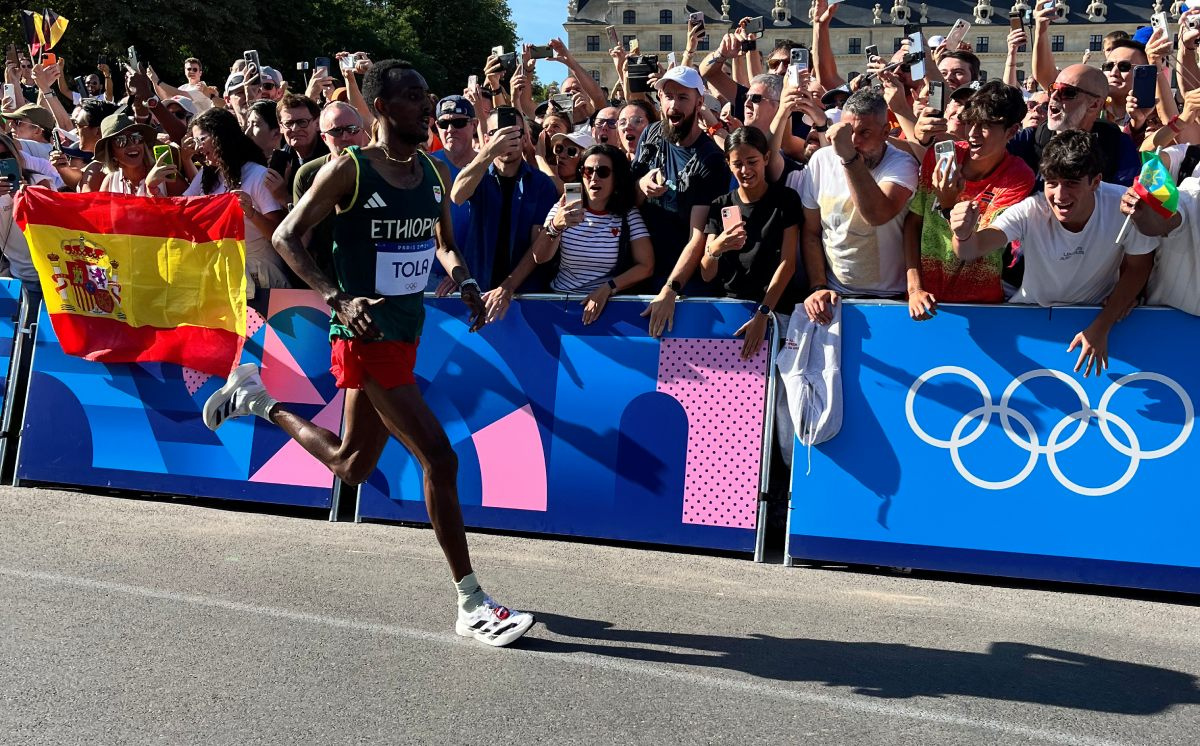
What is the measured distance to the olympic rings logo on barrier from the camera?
18.5 feet

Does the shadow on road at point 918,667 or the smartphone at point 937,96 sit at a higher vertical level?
the smartphone at point 937,96

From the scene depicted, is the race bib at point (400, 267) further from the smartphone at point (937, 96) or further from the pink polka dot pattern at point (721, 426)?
the smartphone at point (937, 96)

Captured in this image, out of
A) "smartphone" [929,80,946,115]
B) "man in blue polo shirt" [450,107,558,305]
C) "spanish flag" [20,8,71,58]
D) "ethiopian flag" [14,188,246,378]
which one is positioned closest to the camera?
"smartphone" [929,80,946,115]

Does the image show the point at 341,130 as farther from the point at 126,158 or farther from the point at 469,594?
the point at 469,594

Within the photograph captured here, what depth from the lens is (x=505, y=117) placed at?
6520mm

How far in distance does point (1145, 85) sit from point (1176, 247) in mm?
1523

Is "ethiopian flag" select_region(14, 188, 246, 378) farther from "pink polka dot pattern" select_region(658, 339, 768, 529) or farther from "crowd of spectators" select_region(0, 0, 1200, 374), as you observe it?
"pink polka dot pattern" select_region(658, 339, 768, 529)

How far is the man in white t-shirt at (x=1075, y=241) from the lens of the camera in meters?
5.66

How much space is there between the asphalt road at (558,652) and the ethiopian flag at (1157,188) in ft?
6.02

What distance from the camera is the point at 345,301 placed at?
490cm

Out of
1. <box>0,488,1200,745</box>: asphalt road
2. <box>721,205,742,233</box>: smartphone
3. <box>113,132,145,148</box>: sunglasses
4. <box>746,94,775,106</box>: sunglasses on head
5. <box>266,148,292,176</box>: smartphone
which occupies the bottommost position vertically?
<box>0,488,1200,745</box>: asphalt road

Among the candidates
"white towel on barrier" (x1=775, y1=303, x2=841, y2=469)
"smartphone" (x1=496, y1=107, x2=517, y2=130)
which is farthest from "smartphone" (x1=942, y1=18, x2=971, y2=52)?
"smartphone" (x1=496, y1=107, x2=517, y2=130)

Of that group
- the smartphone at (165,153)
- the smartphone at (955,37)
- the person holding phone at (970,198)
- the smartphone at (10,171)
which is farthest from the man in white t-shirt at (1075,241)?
the smartphone at (10,171)

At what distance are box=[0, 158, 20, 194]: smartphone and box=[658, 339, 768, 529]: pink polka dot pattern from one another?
5092 mm
